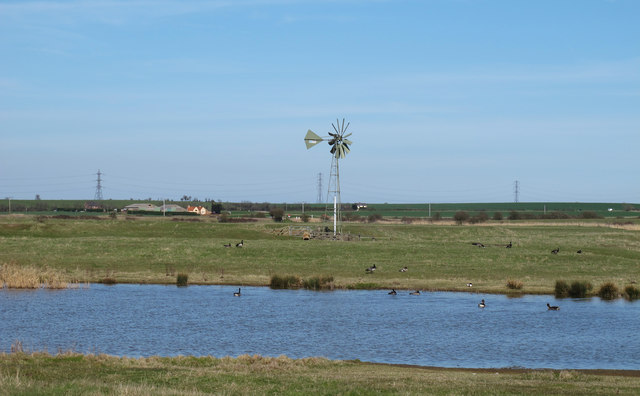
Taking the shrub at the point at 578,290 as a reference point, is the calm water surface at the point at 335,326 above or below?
below

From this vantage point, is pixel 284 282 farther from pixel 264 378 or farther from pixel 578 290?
pixel 264 378

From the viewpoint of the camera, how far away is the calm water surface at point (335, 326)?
85.8 ft

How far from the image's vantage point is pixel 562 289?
4359 cm

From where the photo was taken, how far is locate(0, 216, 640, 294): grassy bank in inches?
1925

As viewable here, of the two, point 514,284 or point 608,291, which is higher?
point 514,284

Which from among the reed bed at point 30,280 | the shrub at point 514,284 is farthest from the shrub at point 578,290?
the reed bed at point 30,280

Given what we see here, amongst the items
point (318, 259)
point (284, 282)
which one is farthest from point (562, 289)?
point (318, 259)

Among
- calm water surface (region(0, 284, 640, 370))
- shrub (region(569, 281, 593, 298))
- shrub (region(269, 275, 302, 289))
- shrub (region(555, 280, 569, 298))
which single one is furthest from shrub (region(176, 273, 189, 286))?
shrub (region(569, 281, 593, 298))

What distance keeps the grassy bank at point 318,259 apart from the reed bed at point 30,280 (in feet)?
4.99

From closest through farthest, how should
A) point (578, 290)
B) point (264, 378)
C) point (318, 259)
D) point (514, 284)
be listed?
point (264, 378)
point (578, 290)
point (514, 284)
point (318, 259)

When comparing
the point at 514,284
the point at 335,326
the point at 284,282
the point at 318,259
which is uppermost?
the point at 318,259

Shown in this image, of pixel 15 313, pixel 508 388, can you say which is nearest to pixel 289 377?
pixel 508 388

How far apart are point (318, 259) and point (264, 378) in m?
40.1

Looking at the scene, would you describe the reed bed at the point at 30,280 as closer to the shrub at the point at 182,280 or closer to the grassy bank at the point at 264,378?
the shrub at the point at 182,280
